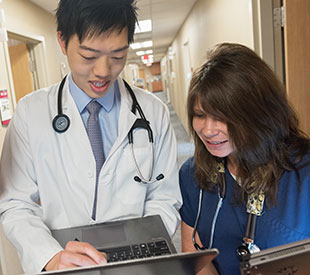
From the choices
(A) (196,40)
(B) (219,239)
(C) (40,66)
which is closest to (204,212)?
(B) (219,239)

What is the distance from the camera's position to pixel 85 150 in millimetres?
1056

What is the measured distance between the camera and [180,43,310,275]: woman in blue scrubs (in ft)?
3.16

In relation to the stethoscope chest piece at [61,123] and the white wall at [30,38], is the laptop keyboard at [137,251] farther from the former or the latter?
the white wall at [30,38]

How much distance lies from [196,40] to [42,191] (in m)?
4.26

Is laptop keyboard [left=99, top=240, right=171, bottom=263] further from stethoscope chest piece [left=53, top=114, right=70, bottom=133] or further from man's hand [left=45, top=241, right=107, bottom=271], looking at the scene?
stethoscope chest piece [left=53, top=114, right=70, bottom=133]

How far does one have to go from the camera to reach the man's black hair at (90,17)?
35.3 inches

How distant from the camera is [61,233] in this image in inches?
38.8

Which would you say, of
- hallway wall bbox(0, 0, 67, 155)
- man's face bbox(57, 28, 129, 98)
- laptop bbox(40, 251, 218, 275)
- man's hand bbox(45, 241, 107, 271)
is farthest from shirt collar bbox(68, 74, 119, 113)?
hallway wall bbox(0, 0, 67, 155)

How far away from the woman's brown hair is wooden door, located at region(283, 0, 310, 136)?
44.4 inches

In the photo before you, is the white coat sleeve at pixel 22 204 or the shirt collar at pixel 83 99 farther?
the shirt collar at pixel 83 99

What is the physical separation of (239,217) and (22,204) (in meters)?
0.65

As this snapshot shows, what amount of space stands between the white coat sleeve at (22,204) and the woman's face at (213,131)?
0.51 metres

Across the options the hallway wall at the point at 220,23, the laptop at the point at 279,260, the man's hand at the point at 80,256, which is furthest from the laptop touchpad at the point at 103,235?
the hallway wall at the point at 220,23

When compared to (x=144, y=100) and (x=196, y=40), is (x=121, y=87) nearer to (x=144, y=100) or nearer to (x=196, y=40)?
(x=144, y=100)
